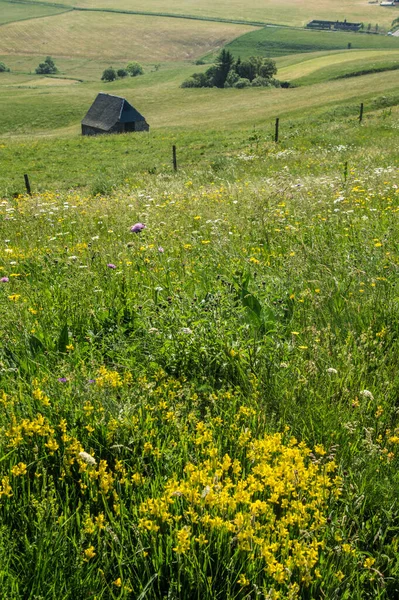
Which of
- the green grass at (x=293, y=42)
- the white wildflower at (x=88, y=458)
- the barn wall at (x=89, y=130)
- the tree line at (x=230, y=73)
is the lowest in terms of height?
the barn wall at (x=89, y=130)

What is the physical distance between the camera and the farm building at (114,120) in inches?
2675

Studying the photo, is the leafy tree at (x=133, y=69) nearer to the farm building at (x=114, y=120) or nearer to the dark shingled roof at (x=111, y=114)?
the dark shingled roof at (x=111, y=114)

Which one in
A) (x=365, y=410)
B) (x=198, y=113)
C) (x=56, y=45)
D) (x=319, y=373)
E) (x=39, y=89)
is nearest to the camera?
(x=365, y=410)

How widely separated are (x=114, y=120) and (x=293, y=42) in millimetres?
117839

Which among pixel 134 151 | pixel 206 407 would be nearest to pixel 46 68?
pixel 134 151

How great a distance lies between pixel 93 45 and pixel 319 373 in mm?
205593

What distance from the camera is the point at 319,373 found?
144 inches

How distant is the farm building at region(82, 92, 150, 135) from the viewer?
223 ft

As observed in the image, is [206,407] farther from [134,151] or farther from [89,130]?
[89,130]

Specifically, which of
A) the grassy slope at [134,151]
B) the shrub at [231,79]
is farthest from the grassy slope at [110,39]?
the grassy slope at [134,151]

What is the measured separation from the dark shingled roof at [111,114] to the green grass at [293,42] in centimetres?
9054

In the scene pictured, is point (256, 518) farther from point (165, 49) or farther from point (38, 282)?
point (165, 49)

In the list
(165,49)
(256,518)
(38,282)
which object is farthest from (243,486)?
(165,49)

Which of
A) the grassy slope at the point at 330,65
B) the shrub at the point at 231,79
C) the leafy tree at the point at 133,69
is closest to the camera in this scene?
the grassy slope at the point at 330,65
